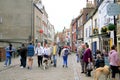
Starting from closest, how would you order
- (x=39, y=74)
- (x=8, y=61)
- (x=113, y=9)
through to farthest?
1. (x=113, y=9)
2. (x=39, y=74)
3. (x=8, y=61)

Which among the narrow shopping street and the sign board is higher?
the sign board

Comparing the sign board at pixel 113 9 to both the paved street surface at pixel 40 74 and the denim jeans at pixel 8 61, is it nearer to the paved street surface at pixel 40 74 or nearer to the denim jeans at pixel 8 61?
the paved street surface at pixel 40 74

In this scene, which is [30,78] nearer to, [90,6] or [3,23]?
[3,23]

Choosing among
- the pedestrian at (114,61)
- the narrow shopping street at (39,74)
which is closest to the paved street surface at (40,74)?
the narrow shopping street at (39,74)

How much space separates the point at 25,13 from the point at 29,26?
218cm

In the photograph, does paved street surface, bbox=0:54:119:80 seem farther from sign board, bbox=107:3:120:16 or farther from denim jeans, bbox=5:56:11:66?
sign board, bbox=107:3:120:16

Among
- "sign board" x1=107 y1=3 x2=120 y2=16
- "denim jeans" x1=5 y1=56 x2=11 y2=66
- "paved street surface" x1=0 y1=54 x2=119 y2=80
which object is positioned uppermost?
"sign board" x1=107 y1=3 x2=120 y2=16

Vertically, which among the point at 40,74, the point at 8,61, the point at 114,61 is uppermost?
the point at 114,61

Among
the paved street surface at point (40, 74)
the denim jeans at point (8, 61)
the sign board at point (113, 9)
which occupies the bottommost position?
the paved street surface at point (40, 74)

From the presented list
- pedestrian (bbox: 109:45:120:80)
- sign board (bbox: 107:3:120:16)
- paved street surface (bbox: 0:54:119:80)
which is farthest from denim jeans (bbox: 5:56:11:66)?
pedestrian (bbox: 109:45:120:80)

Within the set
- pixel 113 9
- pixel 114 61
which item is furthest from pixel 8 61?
pixel 114 61

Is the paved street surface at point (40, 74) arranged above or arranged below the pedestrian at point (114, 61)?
below

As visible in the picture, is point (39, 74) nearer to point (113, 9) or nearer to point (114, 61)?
point (114, 61)

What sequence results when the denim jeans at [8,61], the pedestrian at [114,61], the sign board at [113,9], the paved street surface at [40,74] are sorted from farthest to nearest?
the denim jeans at [8,61] → the paved street surface at [40,74] → the sign board at [113,9] → the pedestrian at [114,61]
